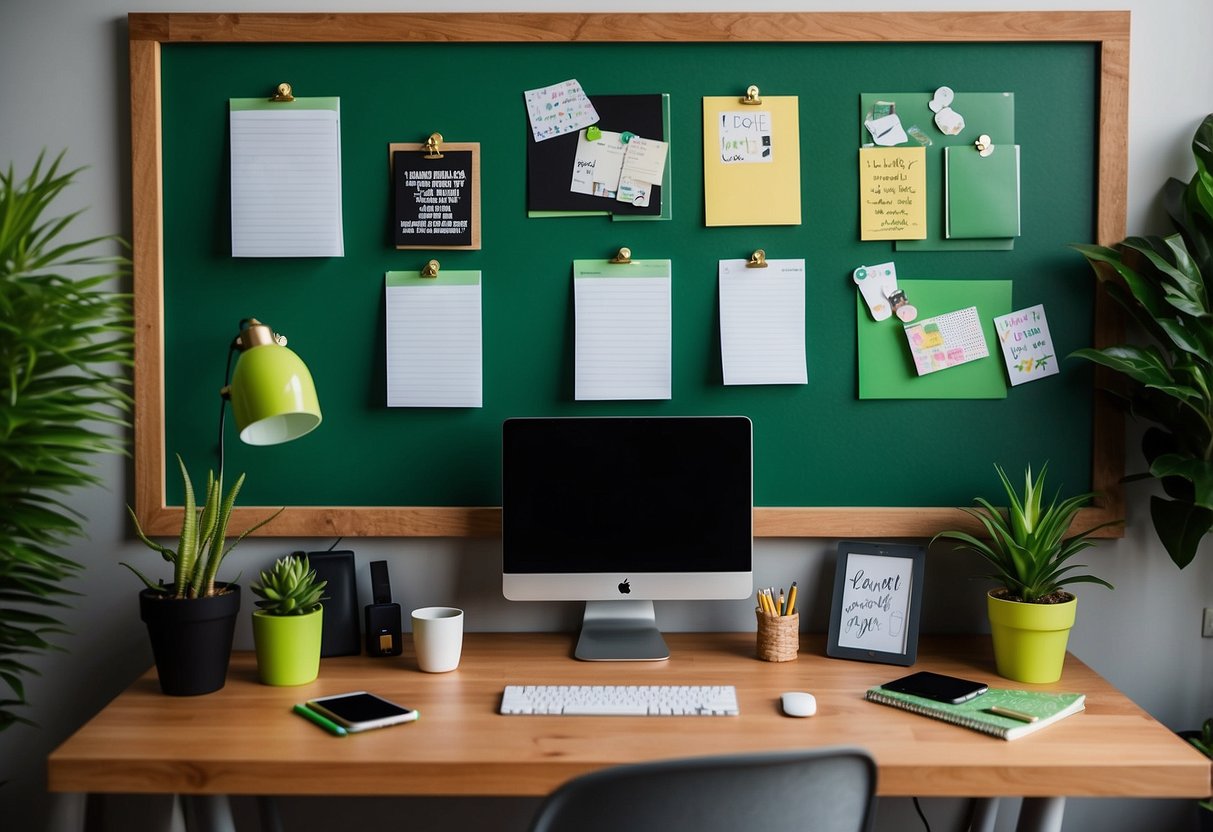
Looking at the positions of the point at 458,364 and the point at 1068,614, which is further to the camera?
the point at 458,364

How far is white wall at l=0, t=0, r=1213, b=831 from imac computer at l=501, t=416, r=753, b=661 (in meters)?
0.20

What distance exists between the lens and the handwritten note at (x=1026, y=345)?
1963 millimetres

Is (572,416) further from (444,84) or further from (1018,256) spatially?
(1018,256)

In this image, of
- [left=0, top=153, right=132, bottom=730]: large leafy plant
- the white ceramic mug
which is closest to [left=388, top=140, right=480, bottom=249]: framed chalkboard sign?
[left=0, top=153, right=132, bottom=730]: large leafy plant

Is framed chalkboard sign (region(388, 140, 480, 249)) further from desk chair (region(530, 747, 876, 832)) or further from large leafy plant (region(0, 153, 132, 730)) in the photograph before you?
desk chair (region(530, 747, 876, 832))

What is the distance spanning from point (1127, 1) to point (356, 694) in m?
2.16

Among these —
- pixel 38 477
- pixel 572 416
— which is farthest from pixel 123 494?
pixel 572 416

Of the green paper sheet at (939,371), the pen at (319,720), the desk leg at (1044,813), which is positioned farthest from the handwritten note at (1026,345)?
the pen at (319,720)

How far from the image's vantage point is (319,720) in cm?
150

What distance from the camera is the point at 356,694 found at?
1615 mm

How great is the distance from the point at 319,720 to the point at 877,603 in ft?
3.67

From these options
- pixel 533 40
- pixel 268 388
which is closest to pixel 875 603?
pixel 268 388

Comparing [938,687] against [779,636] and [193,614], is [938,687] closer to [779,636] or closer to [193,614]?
[779,636]

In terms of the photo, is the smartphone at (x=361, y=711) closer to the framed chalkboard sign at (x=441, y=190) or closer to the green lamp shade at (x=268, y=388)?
the green lamp shade at (x=268, y=388)
